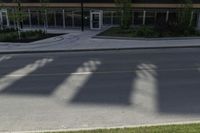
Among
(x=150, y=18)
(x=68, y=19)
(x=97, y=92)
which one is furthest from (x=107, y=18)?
(x=97, y=92)

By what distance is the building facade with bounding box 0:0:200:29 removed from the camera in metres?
26.7

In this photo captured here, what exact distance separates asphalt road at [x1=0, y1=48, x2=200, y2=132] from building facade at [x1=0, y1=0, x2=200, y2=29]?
13.5m

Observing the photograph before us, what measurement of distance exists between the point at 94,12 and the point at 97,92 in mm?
20239

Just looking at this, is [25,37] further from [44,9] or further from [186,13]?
[186,13]

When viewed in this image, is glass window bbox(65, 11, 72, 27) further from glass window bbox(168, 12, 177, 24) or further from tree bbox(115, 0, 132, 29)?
glass window bbox(168, 12, 177, 24)

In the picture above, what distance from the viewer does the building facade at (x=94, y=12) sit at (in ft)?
87.6

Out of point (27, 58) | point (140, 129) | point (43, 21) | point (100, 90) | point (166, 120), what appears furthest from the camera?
point (43, 21)

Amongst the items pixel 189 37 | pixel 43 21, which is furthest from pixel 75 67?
pixel 43 21

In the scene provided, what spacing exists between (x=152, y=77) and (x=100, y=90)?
2.62m

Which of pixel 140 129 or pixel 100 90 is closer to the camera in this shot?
pixel 140 129

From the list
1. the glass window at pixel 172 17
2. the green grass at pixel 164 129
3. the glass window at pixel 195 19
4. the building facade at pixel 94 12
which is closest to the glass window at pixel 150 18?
the building facade at pixel 94 12

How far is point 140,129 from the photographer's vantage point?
5.53 meters

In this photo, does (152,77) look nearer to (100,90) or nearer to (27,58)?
(100,90)

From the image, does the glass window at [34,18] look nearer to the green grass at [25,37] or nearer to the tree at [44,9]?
the tree at [44,9]
